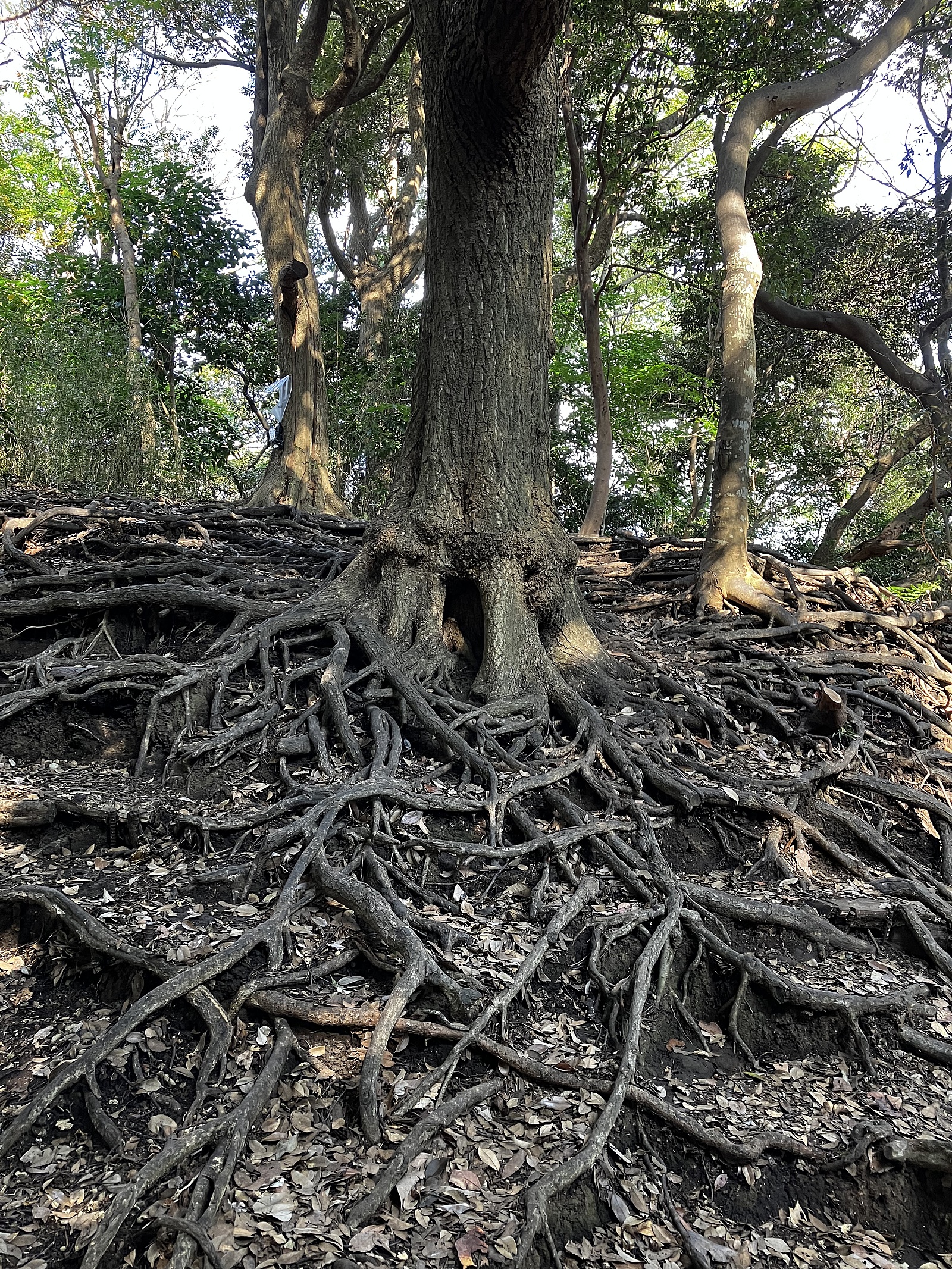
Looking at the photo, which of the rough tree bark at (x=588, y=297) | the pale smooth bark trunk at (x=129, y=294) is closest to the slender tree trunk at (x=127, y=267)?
the pale smooth bark trunk at (x=129, y=294)

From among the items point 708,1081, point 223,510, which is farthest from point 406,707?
point 223,510

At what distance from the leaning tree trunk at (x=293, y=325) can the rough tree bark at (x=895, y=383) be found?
527cm

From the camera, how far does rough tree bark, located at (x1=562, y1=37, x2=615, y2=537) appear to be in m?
9.77

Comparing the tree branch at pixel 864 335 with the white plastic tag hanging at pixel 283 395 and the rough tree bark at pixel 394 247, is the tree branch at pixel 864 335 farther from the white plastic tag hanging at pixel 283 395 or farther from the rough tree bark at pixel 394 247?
the rough tree bark at pixel 394 247

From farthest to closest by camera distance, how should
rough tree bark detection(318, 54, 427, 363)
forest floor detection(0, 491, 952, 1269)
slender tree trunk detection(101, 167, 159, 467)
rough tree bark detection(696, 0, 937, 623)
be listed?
rough tree bark detection(318, 54, 427, 363) < slender tree trunk detection(101, 167, 159, 467) < rough tree bark detection(696, 0, 937, 623) < forest floor detection(0, 491, 952, 1269)

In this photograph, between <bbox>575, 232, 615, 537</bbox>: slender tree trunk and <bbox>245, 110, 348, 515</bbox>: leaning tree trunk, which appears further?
<bbox>575, 232, 615, 537</bbox>: slender tree trunk

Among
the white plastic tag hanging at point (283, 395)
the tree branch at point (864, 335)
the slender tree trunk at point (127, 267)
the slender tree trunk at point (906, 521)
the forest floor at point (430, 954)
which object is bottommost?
the forest floor at point (430, 954)

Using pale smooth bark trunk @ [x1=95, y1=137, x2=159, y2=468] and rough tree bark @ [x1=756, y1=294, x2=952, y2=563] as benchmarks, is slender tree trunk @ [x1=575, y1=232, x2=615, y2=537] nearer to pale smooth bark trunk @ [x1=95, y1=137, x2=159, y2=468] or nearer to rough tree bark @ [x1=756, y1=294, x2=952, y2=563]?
rough tree bark @ [x1=756, y1=294, x2=952, y2=563]

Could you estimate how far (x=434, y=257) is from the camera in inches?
189

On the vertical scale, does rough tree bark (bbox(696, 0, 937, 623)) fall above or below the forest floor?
above

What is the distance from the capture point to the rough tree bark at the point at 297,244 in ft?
29.4

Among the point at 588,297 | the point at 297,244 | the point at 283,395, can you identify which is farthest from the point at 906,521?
the point at 297,244

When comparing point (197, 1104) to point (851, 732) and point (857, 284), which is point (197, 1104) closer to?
point (851, 732)

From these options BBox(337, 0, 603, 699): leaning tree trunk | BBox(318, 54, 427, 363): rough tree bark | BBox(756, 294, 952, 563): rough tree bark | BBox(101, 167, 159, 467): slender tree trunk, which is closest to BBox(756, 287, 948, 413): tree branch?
BBox(756, 294, 952, 563): rough tree bark
